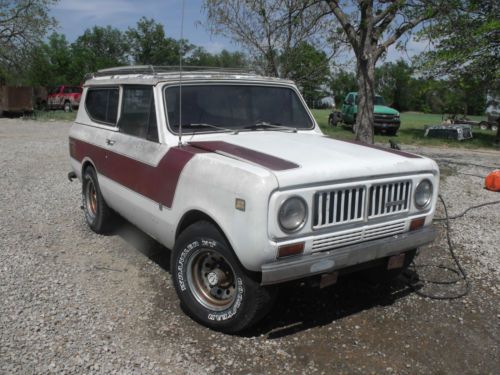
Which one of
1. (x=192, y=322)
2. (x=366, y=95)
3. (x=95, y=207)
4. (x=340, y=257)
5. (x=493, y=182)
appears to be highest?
(x=366, y=95)

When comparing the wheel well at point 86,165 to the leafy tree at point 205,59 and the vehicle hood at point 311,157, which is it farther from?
the leafy tree at point 205,59

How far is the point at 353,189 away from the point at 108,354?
78.6 inches

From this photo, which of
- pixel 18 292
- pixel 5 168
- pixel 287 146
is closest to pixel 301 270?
pixel 287 146

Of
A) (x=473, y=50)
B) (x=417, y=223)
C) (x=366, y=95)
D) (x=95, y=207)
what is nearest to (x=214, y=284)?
(x=417, y=223)

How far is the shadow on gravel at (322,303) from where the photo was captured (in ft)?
12.3

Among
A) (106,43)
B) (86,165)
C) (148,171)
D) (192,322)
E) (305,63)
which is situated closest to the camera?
(192,322)

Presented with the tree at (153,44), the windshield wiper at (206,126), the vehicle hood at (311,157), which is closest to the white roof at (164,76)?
the windshield wiper at (206,126)

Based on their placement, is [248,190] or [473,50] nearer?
[248,190]

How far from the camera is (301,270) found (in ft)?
10.2

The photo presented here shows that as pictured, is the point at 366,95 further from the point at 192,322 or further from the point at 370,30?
the point at 192,322

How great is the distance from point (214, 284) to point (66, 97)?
101ft

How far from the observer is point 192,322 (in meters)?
3.77

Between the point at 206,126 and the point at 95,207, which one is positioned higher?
the point at 206,126

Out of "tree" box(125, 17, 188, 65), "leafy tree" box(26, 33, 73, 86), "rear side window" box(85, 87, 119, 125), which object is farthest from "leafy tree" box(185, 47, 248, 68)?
"rear side window" box(85, 87, 119, 125)
